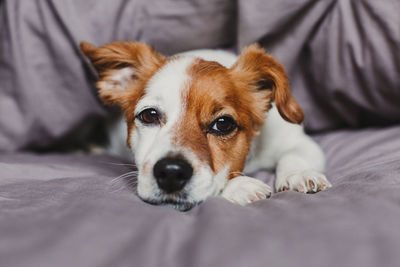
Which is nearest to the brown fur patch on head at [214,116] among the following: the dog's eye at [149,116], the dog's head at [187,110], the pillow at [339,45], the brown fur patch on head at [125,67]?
the dog's head at [187,110]

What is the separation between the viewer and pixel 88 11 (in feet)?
5.08

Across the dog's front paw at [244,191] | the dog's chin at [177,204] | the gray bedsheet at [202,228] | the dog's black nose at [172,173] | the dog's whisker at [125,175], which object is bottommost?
the dog's whisker at [125,175]

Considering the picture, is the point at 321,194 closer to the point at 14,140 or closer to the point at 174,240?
the point at 174,240

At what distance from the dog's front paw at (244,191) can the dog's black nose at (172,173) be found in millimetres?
140

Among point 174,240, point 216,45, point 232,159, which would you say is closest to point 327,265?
point 174,240

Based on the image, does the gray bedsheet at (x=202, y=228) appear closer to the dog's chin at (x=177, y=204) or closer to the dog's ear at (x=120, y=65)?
the dog's chin at (x=177, y=204)

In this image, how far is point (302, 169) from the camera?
1269 millimetres

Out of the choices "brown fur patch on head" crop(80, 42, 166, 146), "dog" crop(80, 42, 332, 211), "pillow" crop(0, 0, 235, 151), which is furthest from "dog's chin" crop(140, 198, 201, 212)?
"pillow" crop(0, 0, 235, 151)

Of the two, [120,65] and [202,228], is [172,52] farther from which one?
[202,228]

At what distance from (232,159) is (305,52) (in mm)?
775

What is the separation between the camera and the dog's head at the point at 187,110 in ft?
3.39

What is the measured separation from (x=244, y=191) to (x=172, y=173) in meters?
0.21

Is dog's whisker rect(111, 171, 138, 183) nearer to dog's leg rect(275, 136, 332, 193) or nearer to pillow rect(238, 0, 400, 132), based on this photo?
dog's leg rect(275, 136, 332, 193)

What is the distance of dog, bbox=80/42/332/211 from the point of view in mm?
1035
